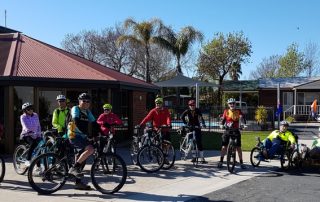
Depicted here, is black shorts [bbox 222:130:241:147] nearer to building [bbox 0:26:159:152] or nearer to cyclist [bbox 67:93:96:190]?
cyclist [bbox 67:93:96:190]

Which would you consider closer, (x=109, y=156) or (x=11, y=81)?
(x=109, y=156)

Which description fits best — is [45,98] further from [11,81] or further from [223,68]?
[223,68]

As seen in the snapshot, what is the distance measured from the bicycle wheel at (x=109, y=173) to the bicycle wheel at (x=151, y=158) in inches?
84.6

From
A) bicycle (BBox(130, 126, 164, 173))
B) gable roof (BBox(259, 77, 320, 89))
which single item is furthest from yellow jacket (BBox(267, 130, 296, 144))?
gable roof (BBox(259, 77, 320, 89))

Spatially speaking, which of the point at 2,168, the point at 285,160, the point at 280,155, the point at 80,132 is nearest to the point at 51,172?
the point at 80,132

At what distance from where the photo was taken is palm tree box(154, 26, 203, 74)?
3506 centimetres

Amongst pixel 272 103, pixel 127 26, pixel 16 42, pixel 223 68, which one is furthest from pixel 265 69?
pixel 16 42

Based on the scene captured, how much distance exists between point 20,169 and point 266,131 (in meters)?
15.9

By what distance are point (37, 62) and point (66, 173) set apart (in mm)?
8005

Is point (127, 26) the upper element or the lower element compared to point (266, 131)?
upper

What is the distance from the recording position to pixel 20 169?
1035 centimetres

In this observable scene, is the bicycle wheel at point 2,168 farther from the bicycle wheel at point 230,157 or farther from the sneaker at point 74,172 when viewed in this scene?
the bicycle wheel at point 230,157

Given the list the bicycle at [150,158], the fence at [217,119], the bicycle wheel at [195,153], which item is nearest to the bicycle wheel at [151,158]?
the bicycle at [150,158]

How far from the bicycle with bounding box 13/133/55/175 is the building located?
3.43 metres
